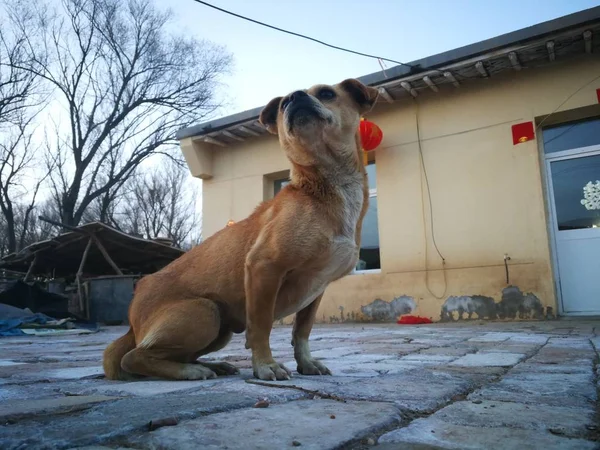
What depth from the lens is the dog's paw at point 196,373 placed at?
226cm

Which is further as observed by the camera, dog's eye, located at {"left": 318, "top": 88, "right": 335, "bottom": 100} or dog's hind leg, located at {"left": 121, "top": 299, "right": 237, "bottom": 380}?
dog's eye, located at {"left": 318, "top": 88, "right": 335, "bottom": 100}

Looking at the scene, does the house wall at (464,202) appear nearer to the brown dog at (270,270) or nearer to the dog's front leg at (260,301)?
the brown dog at (270,270)

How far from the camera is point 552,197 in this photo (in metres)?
8.23

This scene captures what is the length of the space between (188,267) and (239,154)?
9123 mm

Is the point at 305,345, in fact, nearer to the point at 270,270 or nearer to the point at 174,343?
the point at 270,270

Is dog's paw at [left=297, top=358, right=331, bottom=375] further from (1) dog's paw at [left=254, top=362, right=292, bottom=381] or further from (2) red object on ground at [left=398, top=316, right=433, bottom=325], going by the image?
(2) red object on ground at [left=398, top=316, right=433, bottom=325]

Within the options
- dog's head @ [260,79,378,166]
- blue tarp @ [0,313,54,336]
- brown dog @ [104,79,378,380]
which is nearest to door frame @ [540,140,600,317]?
dog's head @ [260,79,378,166]

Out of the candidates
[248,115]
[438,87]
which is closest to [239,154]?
[248,115]

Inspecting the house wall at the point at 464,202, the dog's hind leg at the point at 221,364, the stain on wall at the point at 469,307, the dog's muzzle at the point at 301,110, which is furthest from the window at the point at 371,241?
the dog's hind leg at the point at 221,364

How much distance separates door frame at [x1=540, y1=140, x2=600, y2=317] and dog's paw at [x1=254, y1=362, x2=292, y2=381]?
7145 millimetres

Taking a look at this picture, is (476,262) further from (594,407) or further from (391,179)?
(594,407)

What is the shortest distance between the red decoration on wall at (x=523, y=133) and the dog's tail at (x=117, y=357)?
7.79 m

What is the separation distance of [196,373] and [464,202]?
7465mm

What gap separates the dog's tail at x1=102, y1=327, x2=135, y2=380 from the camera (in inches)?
95.3
